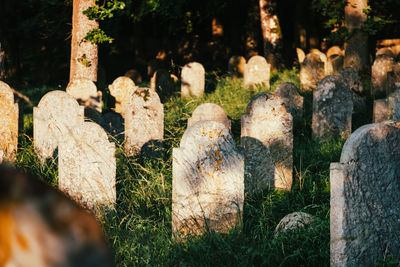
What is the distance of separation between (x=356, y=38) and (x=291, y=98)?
17.9ft

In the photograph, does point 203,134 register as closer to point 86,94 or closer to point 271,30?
point 86,94

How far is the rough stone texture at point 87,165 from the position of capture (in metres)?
4.78

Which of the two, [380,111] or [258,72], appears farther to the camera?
[258,72]

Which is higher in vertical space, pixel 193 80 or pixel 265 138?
pixel 193 80

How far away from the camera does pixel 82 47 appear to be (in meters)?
9.77

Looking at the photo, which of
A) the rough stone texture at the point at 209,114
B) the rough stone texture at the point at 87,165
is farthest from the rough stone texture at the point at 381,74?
the rough stone texture at the point at 87,165

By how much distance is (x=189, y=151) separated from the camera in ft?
13.9

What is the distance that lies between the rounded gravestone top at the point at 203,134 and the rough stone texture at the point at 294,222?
91cm

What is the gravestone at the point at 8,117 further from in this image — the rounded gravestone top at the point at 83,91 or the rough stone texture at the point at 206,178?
the rough stone texture at the point at 206,178

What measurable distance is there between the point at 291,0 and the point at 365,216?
2592 cm

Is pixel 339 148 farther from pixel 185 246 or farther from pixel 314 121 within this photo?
pixel 185 246

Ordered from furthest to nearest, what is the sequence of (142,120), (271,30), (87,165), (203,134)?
(271,30) → (142,120) → (87,165) → (203,134)

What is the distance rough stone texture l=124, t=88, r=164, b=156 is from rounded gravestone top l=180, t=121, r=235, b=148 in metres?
3.04

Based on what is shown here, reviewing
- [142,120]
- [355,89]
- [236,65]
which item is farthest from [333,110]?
[236,65]
